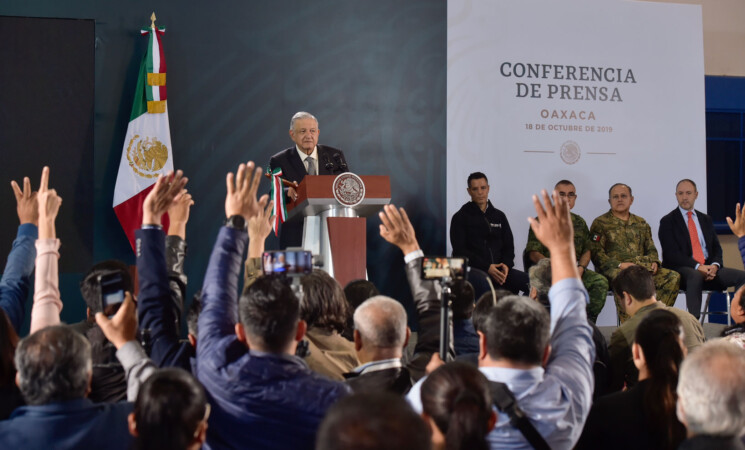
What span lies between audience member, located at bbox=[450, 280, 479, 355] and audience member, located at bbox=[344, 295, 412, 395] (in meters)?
0.54

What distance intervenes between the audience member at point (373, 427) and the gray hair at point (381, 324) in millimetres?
971

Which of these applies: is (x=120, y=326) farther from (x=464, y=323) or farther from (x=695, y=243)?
(x=695, y=243)

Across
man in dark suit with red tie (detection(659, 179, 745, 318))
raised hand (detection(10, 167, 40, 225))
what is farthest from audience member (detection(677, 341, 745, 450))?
man in dark suit with red tie (detection(659, 179, 745, 318))

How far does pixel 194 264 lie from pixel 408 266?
4358mm

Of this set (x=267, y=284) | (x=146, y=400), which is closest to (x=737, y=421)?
(x=267, y=284)

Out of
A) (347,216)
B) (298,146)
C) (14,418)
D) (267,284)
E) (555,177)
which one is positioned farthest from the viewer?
(555,177)

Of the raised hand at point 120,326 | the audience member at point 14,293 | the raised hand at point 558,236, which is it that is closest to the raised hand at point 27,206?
the audience member at point 14,293

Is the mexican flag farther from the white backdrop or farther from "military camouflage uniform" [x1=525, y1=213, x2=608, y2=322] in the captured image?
"military camouflage uniform" [x1=525, y1=213, x2=608, y2=322]

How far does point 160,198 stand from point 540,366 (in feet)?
3.74

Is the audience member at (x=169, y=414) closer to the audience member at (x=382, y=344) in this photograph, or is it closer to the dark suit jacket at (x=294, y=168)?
the audience member at (x=382, y=344)

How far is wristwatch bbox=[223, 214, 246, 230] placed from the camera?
1886 millimetres

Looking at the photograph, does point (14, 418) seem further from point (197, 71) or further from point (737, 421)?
point (197, 71)

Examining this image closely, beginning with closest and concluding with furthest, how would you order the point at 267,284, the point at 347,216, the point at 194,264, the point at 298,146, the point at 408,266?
the point at 267,284, the point at 408,266, the point at 347,216, the point at 298,146, the point at 194,264

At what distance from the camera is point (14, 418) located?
1.58m
